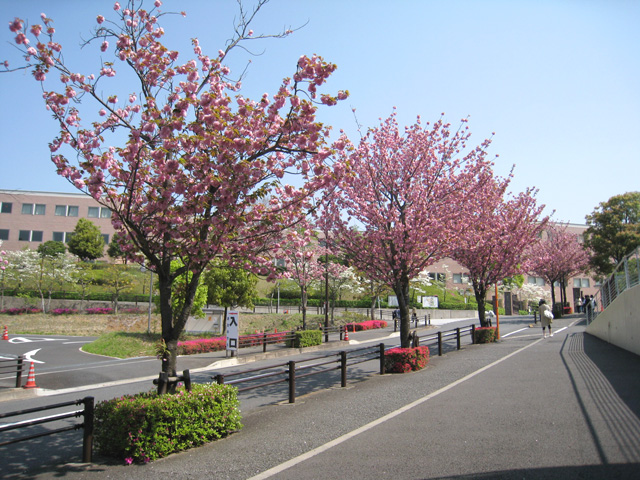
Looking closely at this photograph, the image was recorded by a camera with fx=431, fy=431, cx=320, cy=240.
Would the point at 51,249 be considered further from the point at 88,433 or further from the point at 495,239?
the point at 88,433

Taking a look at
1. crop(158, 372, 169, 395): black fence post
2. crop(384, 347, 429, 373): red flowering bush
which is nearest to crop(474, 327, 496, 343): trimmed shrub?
crop(384, 347, 429, 373): red flowering bush

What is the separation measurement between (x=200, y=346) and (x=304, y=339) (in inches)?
208

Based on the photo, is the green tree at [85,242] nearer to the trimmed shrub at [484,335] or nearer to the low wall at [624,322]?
the trimmed shrub at [484,335]

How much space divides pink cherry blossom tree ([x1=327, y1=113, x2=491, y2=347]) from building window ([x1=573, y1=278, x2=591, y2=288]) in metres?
65.1

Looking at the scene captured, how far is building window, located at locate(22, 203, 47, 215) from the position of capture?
207 ft

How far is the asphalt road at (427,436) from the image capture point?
16.8 ft

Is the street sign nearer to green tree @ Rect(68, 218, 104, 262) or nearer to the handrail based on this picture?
the handrail

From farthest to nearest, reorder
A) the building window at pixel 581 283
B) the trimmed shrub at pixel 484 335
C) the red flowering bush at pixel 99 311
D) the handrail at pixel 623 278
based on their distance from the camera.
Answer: the building window at pixel 581 283, the red flowering bush at pixel 99 311, the trimmed shrub at pixel 484 335, the handrail at pixel 623 278

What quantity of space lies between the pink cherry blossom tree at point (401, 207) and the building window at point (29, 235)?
63.4 m

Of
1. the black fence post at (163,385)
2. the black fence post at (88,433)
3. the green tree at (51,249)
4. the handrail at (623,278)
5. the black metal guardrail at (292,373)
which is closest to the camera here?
the black fence post at (88,433)

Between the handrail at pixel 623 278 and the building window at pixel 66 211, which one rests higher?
the building window at pixel 66 211

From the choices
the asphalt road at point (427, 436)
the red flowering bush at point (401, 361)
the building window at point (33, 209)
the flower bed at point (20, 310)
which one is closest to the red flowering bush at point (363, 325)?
the red flowering bush at point (401, 361)

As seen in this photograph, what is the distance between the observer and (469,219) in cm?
1571

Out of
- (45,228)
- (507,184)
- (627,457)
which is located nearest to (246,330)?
(507,184)
